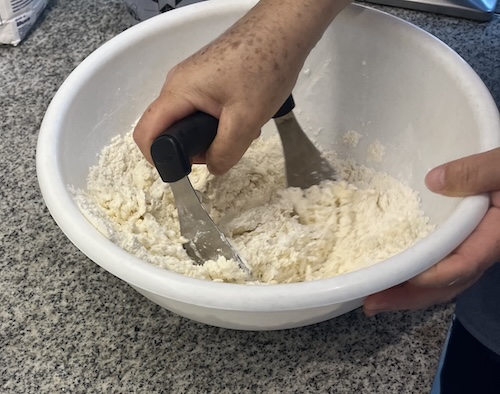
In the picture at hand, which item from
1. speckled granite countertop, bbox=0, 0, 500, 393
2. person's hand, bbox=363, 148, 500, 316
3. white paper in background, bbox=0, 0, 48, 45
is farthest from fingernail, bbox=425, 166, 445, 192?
white paper in background, bbox=0, 0, 48, 45

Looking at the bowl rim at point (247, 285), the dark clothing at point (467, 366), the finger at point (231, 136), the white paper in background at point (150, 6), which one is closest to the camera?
the bowl rim at point (247, 285)

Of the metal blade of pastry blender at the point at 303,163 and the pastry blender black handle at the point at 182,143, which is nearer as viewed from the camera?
the pastry blender black handle at the point at 182,143

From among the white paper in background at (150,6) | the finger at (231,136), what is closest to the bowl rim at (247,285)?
the finger at (231,136)

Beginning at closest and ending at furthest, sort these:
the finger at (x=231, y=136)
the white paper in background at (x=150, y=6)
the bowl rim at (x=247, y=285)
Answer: the bowl rim at (x=247, y=285)
the finger at (x=231, y=136)
the white paper in background at (x=150, y=6)

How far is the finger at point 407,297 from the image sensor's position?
48cm

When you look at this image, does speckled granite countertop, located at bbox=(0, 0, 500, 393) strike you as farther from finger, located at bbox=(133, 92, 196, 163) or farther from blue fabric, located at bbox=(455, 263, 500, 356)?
finger, located at bbox=(133, 92, 196, 163)

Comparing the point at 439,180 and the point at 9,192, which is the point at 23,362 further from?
the point at 439,180

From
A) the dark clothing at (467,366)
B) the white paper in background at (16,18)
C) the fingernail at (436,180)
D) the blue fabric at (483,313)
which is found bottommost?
the dark clothing at (467,366)

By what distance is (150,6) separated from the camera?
816 millimetres

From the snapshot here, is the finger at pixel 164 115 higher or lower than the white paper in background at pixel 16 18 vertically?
higher

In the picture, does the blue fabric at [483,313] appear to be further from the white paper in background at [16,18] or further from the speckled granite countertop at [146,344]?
the white paper in background at [16,18]

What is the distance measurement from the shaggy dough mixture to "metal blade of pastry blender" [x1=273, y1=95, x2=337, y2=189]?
2 centimetres

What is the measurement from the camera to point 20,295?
1.92 feet

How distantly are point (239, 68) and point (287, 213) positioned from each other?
0.19 m
